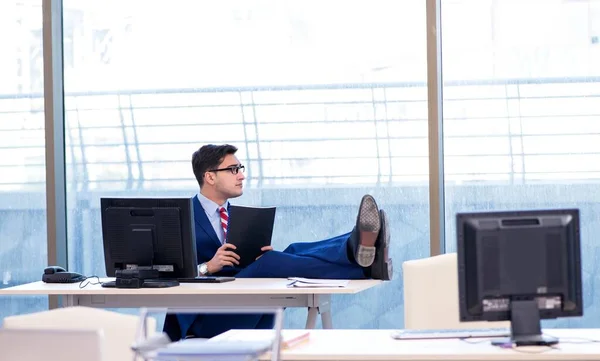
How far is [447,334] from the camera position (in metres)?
3.21

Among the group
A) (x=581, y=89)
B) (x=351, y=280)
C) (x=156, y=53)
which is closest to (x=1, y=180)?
(x=156, y=53)

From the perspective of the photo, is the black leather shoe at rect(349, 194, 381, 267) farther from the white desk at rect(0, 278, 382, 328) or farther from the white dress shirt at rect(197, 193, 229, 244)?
the white dress shirt at rect(197, 193, 229, 244)

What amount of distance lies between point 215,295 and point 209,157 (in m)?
1.00

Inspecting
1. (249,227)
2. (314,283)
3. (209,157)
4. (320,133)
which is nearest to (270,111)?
(320,133)

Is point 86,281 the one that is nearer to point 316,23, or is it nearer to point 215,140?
point 215,140

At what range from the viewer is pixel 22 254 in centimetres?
632

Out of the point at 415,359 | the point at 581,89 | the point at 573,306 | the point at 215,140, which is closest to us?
the point at 415,359

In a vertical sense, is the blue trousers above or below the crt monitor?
below

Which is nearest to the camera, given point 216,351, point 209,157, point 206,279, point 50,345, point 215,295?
point 50,345

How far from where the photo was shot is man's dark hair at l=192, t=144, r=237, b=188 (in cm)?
530

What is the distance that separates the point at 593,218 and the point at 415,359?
3197mm

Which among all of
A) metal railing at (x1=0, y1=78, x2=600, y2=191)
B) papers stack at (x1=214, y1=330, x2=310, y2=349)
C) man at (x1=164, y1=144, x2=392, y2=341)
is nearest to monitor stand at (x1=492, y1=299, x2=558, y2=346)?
papers stack at (x1=214, y1=330, x2=310, y2=349)

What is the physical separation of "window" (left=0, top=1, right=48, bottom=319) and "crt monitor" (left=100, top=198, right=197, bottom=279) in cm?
177

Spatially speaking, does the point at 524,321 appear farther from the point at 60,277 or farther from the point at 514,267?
the point at 60,277
